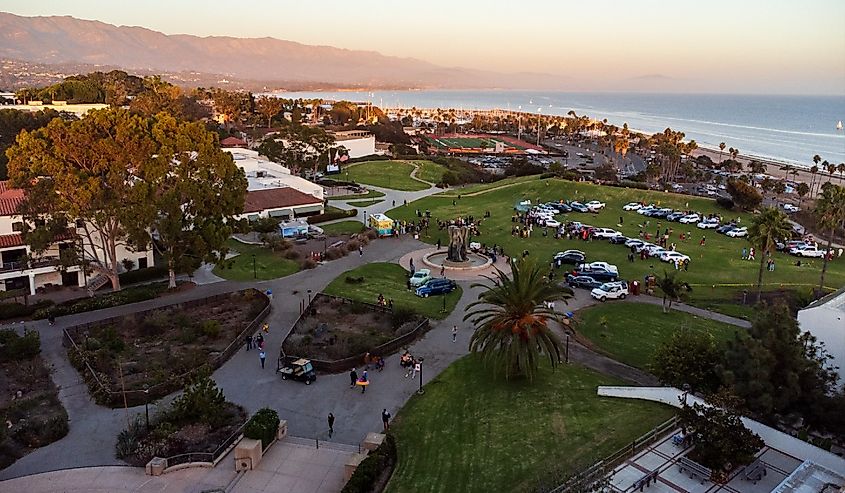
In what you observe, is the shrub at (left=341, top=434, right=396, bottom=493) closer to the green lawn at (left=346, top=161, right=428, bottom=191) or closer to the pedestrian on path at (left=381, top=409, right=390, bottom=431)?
the pedestrian on path at (left=381, top=409, right=390, bottom=431)

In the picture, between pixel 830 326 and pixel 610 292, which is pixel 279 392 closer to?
pixel 610 292

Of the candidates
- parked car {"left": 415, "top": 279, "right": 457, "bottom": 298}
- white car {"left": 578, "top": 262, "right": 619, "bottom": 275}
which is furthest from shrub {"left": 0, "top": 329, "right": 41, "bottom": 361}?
white car {"left": 578, "top": 262, "right": 619, "bottom": 275}

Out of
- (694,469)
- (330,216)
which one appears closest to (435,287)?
(694,469)

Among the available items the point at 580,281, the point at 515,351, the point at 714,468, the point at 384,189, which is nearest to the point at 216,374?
the point at 515,351

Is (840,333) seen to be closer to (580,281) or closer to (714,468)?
(714,468)

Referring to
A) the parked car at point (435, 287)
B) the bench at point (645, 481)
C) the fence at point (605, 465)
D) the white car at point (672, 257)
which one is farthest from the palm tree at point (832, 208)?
the bench at point (645, 481)

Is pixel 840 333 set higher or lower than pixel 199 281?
higher
